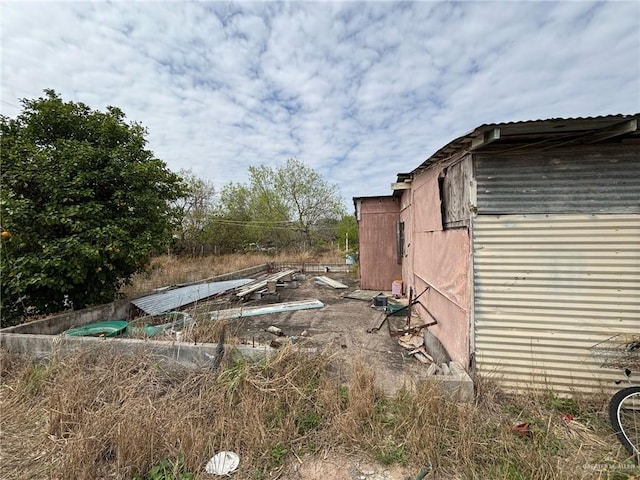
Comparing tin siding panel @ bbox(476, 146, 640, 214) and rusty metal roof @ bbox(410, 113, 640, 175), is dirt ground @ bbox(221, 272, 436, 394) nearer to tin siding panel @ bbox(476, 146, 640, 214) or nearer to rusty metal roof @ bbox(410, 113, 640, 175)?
tin siding panel @ bbox(476, 146, 640, 214)

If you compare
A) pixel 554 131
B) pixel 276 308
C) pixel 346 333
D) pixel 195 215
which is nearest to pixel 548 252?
→ pixel 554 131

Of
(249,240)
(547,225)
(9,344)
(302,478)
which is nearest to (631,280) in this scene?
(547,225)

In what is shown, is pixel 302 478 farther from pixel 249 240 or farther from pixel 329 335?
pixel 249 240

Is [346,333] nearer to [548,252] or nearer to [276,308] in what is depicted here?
[276,308]

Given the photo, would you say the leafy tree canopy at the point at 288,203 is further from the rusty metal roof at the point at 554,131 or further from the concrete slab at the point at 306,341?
the rusty metal roof at the point at 554,131

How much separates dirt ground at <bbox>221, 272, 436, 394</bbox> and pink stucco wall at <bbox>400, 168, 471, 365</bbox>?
2.11 ft

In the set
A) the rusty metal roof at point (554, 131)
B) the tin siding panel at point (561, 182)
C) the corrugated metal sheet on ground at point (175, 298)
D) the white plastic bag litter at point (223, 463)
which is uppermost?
the rusty metal roof at point (554, 131)

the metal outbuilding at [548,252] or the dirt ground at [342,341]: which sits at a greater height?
the metal outbuilding at [548,252]

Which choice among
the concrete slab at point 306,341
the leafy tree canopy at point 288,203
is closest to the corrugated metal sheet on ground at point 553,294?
the concrete slab at point 306,341

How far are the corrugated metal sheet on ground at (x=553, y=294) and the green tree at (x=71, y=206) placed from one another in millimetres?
5677

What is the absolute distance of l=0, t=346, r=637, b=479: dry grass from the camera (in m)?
2.09

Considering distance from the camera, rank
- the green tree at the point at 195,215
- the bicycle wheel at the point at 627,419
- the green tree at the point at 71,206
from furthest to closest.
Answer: the green tree at the point at 195,215 → the green tree at the point at 71,206 → the bicycle wheel at the point at 627,419

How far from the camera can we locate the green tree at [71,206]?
4164 mm

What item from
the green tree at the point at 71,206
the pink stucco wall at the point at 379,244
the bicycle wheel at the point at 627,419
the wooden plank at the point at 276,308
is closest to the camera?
the bicycle wheel at the point at 627,419
